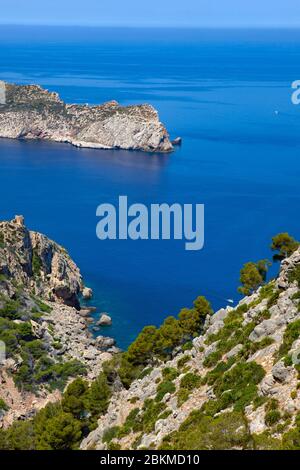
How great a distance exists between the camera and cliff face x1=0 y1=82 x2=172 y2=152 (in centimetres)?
16000

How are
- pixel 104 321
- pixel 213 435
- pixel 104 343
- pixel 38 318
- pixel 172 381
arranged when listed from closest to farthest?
pixel 213 435 → pixel 172 381 → pixel 38 318 → pixel 104 343 → pixel 104 321

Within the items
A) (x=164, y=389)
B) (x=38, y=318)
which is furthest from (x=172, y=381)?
(x=38, y=318)

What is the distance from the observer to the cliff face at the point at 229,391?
23.7m

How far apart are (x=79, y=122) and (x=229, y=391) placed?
14533 cm

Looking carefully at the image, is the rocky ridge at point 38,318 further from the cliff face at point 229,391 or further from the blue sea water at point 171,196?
the cliff face at point 229,391

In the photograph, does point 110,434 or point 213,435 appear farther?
point 110,434

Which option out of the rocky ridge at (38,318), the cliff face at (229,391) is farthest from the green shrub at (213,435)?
the rocky ridge at (38,318)

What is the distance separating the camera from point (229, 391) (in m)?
28.2

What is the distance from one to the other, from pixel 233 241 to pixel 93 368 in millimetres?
44230

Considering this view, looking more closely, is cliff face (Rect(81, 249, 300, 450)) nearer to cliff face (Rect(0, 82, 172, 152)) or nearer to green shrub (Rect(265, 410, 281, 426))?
green shrub (Rect(265, 410, 281, 426))

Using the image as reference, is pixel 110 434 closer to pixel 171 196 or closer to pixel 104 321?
pixel 104 321

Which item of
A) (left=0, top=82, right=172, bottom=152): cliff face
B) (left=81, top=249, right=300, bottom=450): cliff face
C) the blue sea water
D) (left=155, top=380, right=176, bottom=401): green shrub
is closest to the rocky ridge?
the blue sea water
